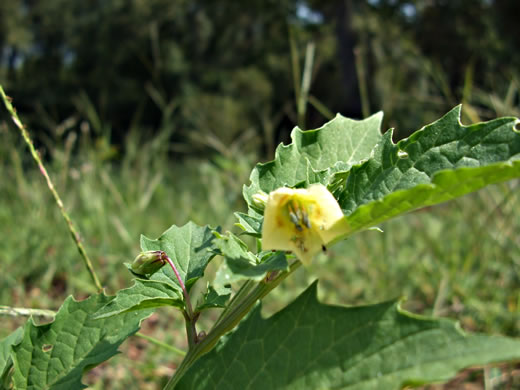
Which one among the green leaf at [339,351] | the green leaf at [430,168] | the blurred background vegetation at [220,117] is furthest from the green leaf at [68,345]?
the blurred background vegetation at [220,117]

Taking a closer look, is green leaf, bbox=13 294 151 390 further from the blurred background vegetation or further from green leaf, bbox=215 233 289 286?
the blurred background vegetation

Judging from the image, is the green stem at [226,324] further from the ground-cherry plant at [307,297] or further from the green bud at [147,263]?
the green bud at [147,263]

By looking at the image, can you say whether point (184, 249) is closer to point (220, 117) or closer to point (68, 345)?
point (68, 345)

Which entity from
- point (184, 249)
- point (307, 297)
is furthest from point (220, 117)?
point (307, 297)

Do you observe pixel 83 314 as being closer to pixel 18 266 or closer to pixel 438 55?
pixel 18 266

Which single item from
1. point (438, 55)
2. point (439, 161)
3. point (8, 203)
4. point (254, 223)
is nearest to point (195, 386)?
point (254, 223)

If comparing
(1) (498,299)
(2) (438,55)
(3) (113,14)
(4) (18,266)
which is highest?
(3) (113,14)
